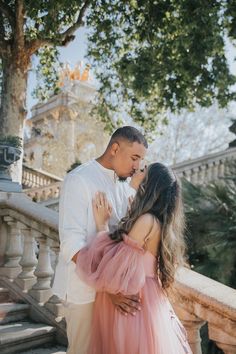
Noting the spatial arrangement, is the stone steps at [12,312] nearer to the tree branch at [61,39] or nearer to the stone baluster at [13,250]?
the stone baluster at [13,250]

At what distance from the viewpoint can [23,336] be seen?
124 inches

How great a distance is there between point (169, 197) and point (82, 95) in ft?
108

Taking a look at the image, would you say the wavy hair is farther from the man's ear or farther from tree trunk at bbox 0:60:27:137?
tree trunk at bbox 0:60:27:137

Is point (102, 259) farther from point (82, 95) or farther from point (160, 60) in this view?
point (82, 95)

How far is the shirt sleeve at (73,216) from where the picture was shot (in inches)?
79.7

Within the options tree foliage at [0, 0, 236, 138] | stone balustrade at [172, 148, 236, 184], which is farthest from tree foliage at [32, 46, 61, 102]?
stone balustrade at [172, 148, 236, 184]

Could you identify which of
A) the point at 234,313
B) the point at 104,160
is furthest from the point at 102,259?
the point at 234,313

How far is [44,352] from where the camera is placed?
3.16m

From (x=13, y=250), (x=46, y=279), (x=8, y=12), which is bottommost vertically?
(x=46, y=279)

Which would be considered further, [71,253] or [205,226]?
[205,226]

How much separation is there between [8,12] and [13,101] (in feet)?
6.92

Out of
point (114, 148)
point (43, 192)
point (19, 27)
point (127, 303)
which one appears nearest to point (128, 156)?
point (114, 148)

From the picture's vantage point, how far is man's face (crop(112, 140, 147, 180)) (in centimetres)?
221

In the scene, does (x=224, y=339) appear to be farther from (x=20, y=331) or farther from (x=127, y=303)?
(x=20, y=331)
